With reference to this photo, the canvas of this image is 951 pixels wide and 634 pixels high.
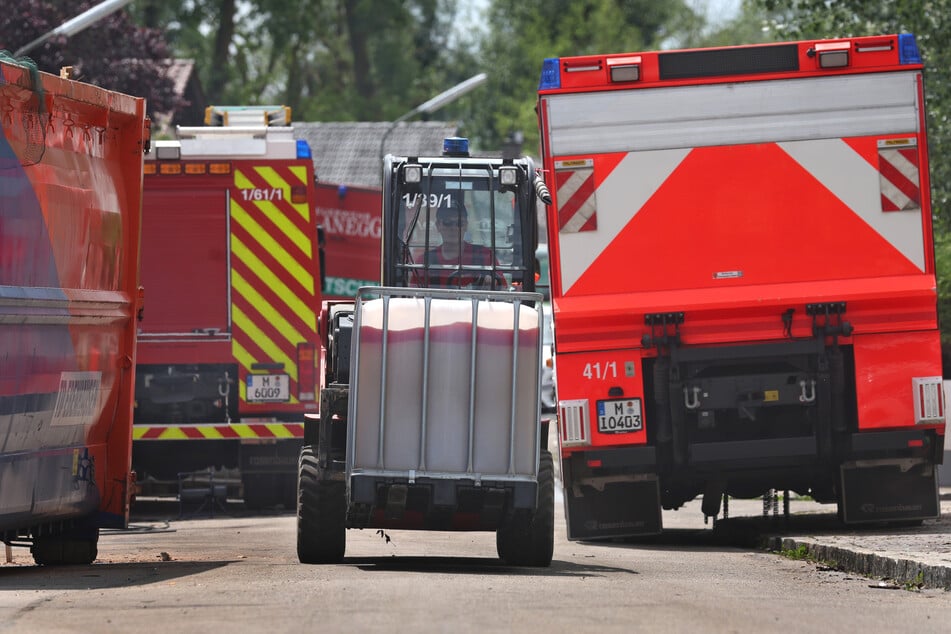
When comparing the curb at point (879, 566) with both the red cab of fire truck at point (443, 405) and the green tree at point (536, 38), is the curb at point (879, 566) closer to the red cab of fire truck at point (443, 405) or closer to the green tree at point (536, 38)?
the red cab of fire truck at point (443, 405)

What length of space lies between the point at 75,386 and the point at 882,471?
5.81m

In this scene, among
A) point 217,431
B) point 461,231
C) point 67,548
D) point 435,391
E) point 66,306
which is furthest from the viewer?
point 217,431

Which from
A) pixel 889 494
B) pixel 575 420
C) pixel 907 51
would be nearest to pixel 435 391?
pixel 575 420

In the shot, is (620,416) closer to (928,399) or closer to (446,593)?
(928,399)

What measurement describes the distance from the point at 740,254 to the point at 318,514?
3655 millimetres

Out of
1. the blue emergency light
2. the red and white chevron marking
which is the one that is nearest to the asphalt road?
the red and white chevron marking

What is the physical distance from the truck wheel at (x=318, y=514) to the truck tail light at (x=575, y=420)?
2.19m

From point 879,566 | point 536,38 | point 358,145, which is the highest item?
point 536,38

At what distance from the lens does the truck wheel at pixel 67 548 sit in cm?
1226

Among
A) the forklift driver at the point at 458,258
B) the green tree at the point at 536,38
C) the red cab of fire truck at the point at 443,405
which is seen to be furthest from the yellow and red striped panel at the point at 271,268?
the green tree at the point at 536,38

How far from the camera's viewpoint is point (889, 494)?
13.7m

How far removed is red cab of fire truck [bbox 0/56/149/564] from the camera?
10.7 metres

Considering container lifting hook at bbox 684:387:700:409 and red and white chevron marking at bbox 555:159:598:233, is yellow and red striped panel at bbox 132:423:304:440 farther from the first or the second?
container lifting hook at bbox 684:387:700:409

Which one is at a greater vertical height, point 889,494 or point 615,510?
point 889,494
